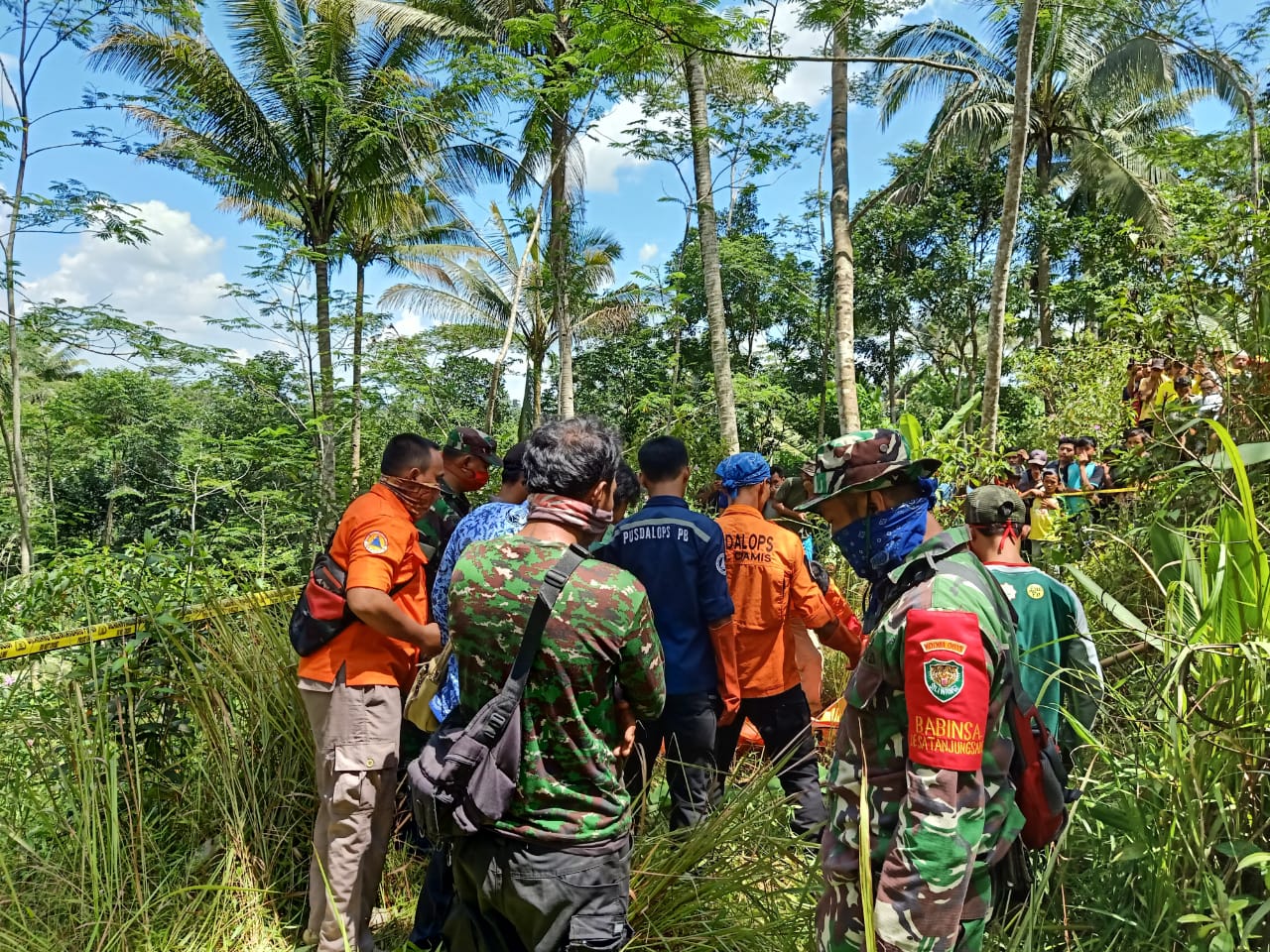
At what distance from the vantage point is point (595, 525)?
1999mm

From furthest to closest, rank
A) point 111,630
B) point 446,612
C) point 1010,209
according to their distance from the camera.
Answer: point 1010,209 < point 111,630 < point 446,612

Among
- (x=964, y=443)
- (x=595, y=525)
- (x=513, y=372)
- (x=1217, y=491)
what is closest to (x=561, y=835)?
(x=595, y=525)

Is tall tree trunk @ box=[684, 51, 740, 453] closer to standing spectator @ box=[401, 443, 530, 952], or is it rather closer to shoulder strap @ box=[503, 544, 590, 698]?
standing spectator @ box=[401, 443, 530, 952]

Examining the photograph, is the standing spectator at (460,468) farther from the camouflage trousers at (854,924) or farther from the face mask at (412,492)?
the camouflage trousers at (854,924)

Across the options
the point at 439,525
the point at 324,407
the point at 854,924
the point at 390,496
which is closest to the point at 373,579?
the point at 390,496

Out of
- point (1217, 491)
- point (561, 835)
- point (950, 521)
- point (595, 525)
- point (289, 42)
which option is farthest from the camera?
point (289, 42)

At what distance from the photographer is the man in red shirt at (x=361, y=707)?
2.71 metres

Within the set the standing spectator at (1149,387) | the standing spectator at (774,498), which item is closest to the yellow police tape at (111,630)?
the standing spectator at (774,498)

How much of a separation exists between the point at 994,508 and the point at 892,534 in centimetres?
144

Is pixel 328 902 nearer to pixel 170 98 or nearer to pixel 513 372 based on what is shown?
pixel 513 372

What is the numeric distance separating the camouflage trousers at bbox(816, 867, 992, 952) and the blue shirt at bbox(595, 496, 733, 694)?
1.42m

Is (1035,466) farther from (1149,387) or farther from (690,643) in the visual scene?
(690,643)

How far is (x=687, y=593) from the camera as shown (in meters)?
3.15

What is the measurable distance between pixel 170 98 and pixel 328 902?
12490mm
